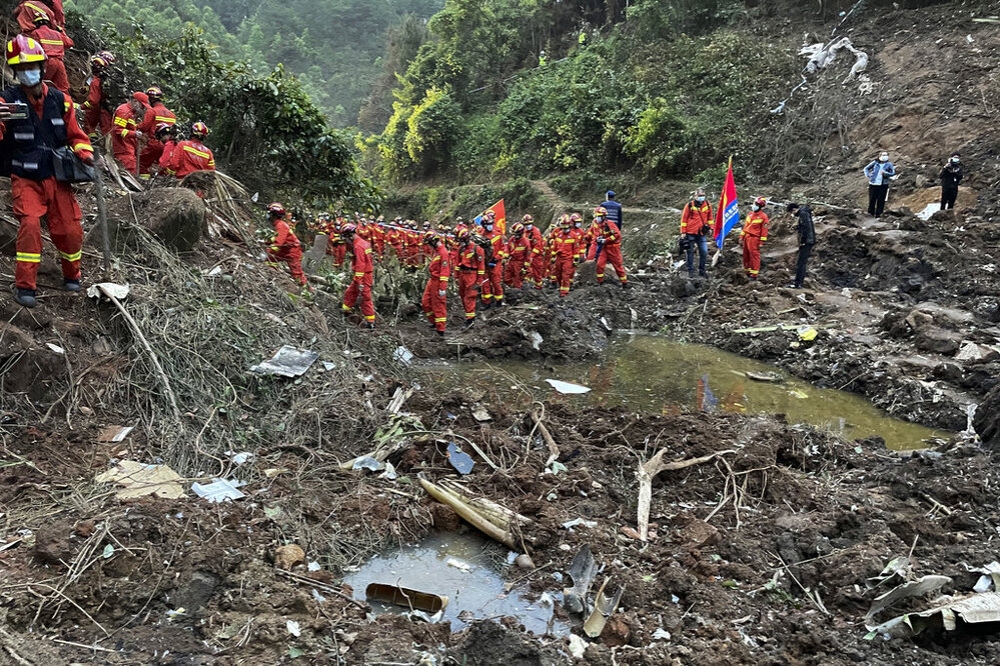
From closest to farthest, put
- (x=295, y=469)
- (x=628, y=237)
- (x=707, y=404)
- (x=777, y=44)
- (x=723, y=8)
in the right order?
(x=295, y=469) → (x=707, y=404) → (x=628, y=237) → (x=777, y=44) → (x=723, y=8)

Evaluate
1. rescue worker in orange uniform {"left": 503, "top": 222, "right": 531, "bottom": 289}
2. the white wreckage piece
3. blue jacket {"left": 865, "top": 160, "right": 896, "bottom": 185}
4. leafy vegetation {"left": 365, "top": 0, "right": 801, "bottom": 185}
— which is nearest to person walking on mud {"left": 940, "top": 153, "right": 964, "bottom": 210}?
blue jacket {"left": 865, "top": 160, "right": 896, "bottom": 185}

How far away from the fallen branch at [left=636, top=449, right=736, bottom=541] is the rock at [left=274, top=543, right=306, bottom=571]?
2422mm

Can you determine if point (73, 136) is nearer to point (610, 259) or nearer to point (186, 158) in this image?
point (186, 158)

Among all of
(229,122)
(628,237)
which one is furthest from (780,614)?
(628,237)

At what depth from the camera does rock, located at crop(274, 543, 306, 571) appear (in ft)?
13.3

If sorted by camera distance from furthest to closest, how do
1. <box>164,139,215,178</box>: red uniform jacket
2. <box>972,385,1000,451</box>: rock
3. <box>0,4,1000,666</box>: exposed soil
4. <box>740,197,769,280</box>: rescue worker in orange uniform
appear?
<box>740,197,769,280</box>: rescue worker in orange uniform
<box>164,139,215,178</box>: red uniform jacket
<box>972,385,1000,451</box>: rock
<box>0,4,1000,666</box>: exposed soil

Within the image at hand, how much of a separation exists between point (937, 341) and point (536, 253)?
22.6ft

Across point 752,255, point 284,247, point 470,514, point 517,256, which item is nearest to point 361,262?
point 284,247

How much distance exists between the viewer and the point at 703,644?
3717 mm

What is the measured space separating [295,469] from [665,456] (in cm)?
308

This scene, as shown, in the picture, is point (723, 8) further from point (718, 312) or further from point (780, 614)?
point (780, 614)

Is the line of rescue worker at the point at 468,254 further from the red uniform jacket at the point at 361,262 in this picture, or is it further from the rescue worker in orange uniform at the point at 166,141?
the rescue worker in orange uniform at the point at 166,141

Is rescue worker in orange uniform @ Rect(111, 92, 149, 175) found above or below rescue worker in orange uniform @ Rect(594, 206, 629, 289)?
above

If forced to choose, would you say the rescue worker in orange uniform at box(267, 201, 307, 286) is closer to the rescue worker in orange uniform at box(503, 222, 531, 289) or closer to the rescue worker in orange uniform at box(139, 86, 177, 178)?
the rescue worker in orange uniform at box(139, 86, 177, 178)
